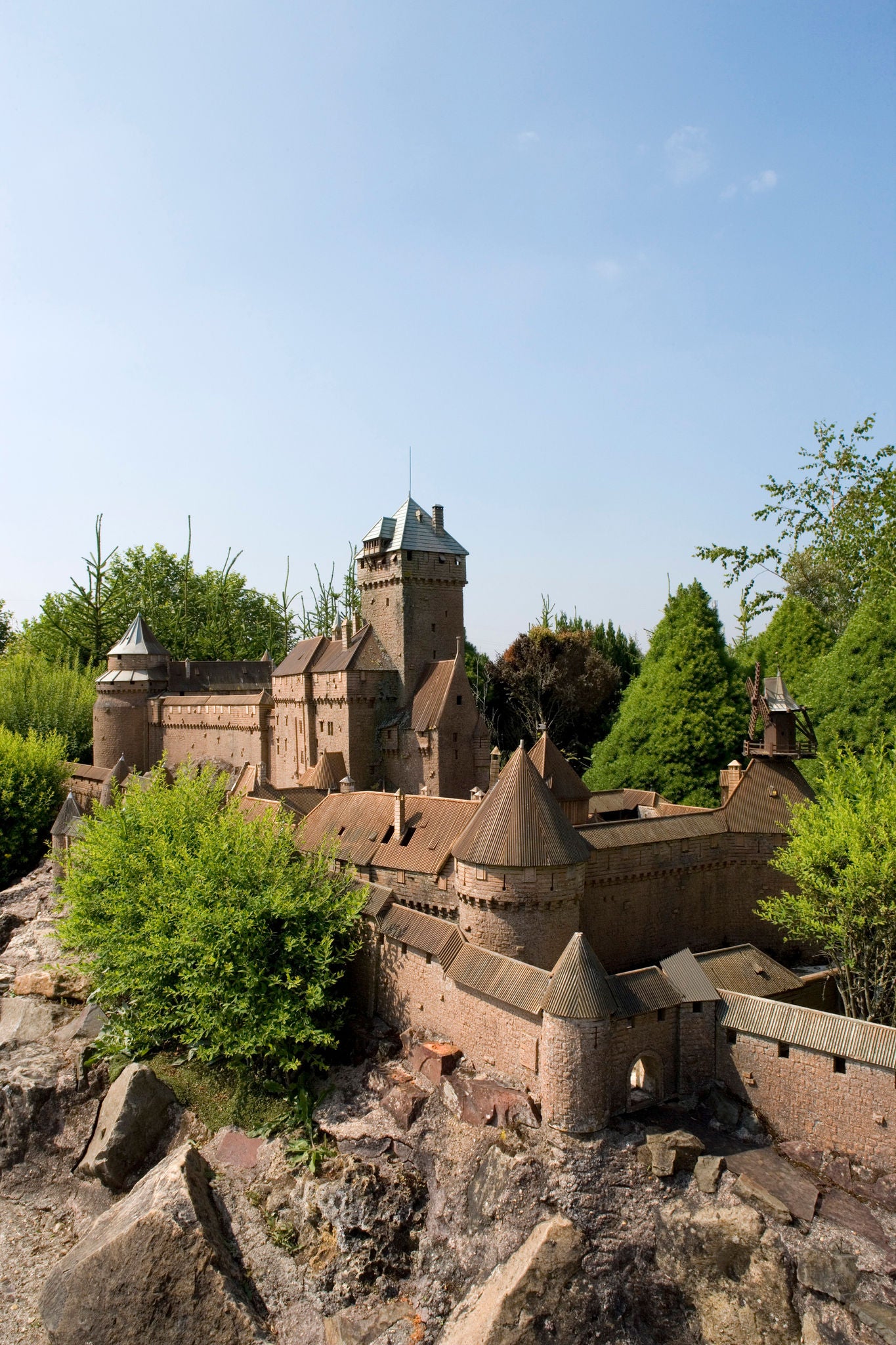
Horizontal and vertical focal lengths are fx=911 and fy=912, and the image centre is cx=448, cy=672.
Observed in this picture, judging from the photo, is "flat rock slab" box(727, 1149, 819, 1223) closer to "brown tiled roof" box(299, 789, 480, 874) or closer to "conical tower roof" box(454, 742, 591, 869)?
"conical tower roof" box(454, 742, 591, 869)

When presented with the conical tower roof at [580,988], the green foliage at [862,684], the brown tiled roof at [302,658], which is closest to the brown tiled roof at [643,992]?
the conical tower roof at [580,988]

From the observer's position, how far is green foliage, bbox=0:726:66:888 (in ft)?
137

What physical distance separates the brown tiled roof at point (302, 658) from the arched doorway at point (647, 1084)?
2140 centimetres

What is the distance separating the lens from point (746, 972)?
75.3 ft

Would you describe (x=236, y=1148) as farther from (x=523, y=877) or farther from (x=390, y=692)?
(x=390, y=692)

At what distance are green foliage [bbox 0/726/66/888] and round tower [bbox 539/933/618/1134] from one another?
31273mm

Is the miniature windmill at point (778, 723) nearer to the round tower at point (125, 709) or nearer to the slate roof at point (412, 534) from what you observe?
the slate roof at point (412, 534)

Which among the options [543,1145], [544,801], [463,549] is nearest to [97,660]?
[463,549]

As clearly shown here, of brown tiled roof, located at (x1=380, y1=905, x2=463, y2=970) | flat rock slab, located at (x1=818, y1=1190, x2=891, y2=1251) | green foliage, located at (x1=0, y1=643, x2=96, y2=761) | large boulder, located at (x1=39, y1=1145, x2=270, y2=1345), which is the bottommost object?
large boulder, located at (x1=39, y1=1145, x2=270, y2=1345)

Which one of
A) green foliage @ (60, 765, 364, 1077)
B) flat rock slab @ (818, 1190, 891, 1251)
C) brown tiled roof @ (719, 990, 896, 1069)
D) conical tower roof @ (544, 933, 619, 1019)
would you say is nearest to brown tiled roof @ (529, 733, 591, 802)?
green foliage @ (60, 765, 364, 1077)

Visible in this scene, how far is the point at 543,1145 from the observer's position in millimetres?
19375

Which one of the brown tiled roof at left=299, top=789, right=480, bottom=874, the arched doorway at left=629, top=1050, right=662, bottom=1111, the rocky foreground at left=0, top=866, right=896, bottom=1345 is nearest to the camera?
the rocky foreground at left=0, top=866, right=896, bottom=1345

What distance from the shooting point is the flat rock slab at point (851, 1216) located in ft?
56.1

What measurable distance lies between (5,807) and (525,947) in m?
29.7
